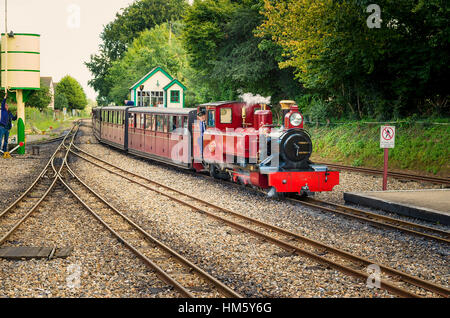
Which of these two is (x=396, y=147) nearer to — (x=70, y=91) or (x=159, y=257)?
(x=159, y=257)

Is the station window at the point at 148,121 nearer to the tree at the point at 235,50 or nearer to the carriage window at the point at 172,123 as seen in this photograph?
the carriage window at the point at 172,123

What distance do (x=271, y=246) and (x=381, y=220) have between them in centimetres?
315

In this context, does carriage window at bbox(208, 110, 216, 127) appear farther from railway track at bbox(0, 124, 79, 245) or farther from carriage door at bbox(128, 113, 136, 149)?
carriage door at bbox(128, 113, 136, 149)

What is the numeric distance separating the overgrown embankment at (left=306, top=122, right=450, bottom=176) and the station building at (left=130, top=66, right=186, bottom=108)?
30.2 m

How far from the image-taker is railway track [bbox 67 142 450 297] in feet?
19.7

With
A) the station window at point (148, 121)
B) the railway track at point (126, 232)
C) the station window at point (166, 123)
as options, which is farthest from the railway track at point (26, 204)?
the station window at point (148, 121)

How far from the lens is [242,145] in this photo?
12.7 metres

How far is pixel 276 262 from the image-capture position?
23.6ft

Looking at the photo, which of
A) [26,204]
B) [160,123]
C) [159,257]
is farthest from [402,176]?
[26,204]

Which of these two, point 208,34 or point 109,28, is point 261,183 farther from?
point 109,28

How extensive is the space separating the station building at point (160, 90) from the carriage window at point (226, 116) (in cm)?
3745

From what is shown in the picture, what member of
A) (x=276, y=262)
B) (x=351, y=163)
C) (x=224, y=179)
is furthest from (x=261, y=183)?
(x=351, y=163)

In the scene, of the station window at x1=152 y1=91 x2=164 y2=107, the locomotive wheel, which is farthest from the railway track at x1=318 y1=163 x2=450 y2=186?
the station window at x1=152 y1=91 x2=164 y2=107
